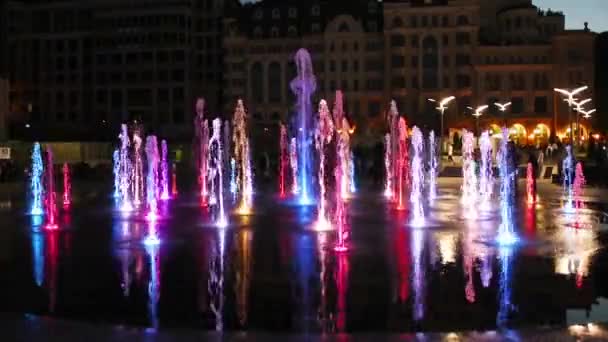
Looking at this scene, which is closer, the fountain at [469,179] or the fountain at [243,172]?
the fountain at [243,172]

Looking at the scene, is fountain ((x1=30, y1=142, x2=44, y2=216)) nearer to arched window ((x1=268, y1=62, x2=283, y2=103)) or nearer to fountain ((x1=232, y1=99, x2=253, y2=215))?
fountain ((x1=232, y1=99, x2=253, y2=215))

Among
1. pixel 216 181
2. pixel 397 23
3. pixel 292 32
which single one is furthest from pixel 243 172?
pixel 292 32

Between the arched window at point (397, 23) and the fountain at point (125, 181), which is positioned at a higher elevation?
the arched window at point (397, 23)

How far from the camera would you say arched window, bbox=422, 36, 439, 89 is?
90.9 m

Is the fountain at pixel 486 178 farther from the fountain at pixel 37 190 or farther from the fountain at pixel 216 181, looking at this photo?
the fountain at pixel 37 190

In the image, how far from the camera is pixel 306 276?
497 inches

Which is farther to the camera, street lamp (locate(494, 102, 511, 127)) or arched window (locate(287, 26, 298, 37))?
arched window (locate(287, 26, 298, 37))

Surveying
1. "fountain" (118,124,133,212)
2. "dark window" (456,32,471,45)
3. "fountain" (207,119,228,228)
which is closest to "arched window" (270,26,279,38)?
"dark window" (456,32,471,45)

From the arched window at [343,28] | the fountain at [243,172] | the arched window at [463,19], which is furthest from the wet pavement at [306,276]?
the arched window at [343,28]

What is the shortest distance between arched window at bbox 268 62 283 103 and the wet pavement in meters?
76.0

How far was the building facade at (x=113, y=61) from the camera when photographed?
103 metres

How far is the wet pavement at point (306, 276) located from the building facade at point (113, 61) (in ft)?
275

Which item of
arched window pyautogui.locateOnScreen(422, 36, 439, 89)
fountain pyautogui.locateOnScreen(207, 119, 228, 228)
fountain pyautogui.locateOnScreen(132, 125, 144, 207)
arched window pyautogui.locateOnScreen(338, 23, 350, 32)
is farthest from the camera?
arched window pyautogui.locateOnScreen(338, 23, 350, 32)

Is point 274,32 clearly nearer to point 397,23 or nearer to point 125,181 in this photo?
point 397,23
